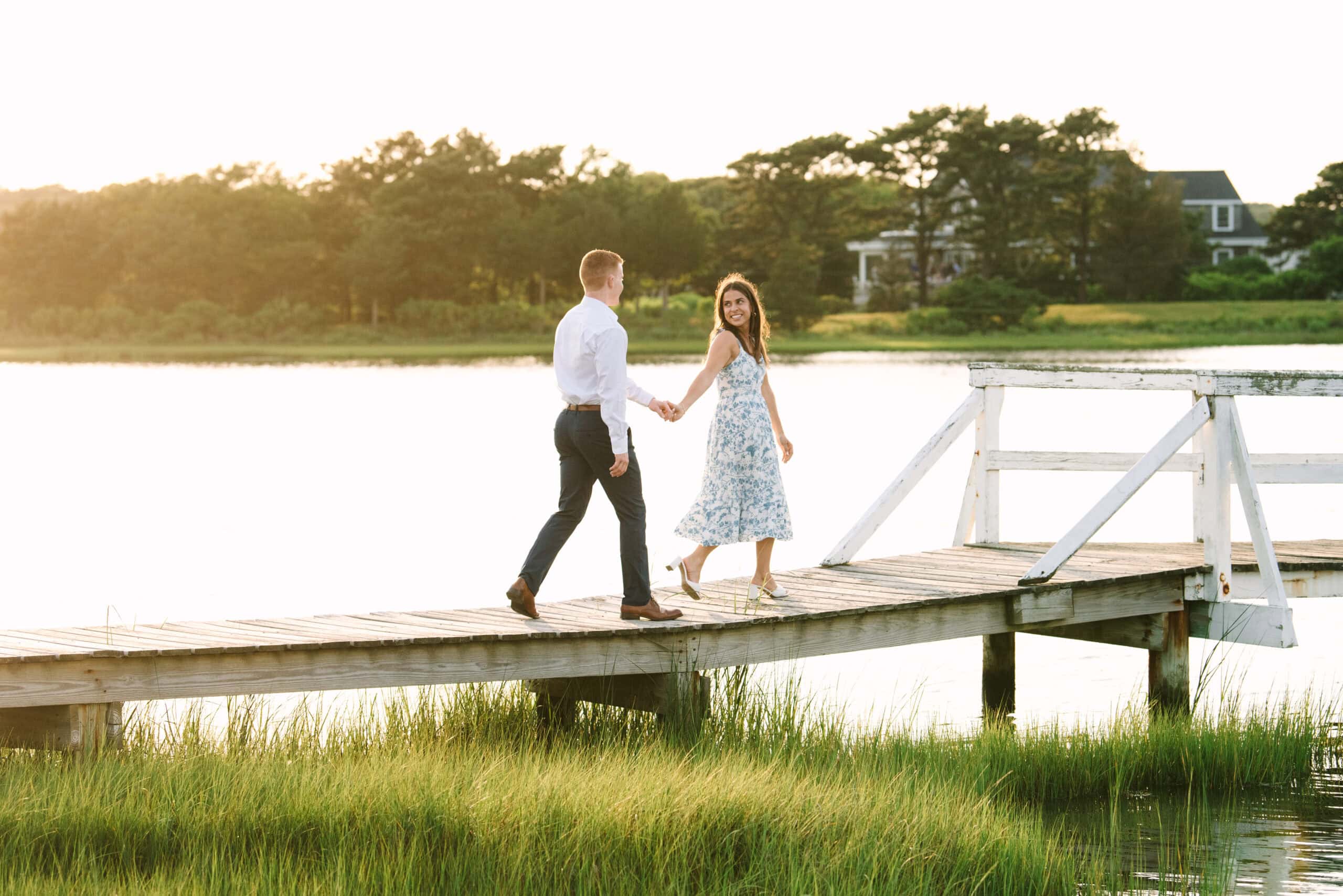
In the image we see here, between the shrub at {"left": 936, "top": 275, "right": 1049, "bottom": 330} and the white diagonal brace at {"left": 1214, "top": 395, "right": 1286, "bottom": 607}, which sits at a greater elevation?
the shrub at {"left": 936, "top": 275, "right": 1049, "bottom": 330}

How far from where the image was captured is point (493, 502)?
29531mm

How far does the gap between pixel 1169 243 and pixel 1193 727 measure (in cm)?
7247

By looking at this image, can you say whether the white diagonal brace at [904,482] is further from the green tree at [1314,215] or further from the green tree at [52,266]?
the green tree at [52,266]

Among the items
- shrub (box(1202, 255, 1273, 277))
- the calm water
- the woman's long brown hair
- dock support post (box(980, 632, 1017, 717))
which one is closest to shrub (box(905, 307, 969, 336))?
the calm water

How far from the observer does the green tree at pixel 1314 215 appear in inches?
3162

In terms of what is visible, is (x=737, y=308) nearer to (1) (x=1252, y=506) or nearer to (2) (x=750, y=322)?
(2) (x=750, y=322)

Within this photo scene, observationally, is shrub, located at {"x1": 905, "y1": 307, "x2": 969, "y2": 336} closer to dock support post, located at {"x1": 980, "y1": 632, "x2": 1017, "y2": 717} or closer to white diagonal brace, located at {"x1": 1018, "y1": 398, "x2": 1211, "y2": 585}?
dock support post, located at {"x1": 980, "y1": 632, "x2": 1017, "y2": 717}

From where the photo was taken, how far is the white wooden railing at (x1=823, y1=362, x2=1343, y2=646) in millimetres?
9062

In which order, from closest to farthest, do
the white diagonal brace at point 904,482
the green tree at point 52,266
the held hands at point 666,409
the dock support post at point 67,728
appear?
1. the dock support post at point 67,728
2. the held hands at point 666,409
3. the white diagonal brace at point 904,482
4. the green tree at point 52,266

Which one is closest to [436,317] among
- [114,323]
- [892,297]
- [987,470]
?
[114,323]

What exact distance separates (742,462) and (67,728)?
367cm

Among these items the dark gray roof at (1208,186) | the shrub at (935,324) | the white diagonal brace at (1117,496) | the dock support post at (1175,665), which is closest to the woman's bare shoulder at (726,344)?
the white diagonal brace at (1117,496)

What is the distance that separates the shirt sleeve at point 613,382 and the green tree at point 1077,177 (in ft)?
235

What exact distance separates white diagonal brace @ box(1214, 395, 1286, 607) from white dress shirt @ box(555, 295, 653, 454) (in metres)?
3.59
